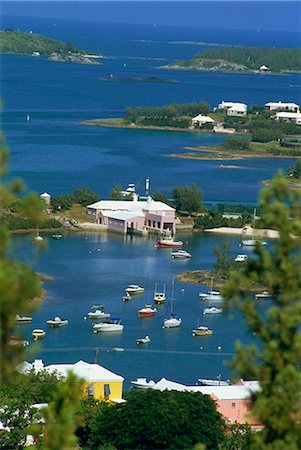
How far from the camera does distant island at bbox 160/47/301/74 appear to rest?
37.8m

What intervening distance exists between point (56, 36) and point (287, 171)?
114 feet

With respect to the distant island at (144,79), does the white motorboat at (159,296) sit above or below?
above

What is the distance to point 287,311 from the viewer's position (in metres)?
2.11

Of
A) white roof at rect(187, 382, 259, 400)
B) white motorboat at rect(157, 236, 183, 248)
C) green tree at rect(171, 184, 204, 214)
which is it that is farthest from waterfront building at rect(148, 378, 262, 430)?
green tree at rect(171, 184, 204, 214)

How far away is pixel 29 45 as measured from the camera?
3922 centimetres

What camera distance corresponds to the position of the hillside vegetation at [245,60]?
124 ft

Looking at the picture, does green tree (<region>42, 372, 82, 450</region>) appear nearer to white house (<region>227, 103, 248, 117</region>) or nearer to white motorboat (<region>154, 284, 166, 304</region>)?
white motorboat (<region>154, 284, 166, 304</region>)

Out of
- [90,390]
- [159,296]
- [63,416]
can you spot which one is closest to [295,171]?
[159,296]

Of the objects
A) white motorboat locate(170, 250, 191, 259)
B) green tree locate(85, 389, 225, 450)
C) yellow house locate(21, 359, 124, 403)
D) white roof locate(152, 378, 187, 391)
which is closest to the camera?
green tree locate(85, 389, 225, 450)

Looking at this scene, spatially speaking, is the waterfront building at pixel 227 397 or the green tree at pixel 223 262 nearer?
the waterfront building at pixel 227 397

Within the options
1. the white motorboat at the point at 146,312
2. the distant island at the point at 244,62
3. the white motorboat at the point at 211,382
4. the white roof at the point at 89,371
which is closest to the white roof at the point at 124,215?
the white motorboat at the point at 146,312

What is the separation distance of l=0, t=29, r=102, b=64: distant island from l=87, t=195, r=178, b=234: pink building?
82.7 ft

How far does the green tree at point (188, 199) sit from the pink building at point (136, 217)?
0.34 metres

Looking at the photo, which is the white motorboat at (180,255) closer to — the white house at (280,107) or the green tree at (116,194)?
the green tree at (116,194)
